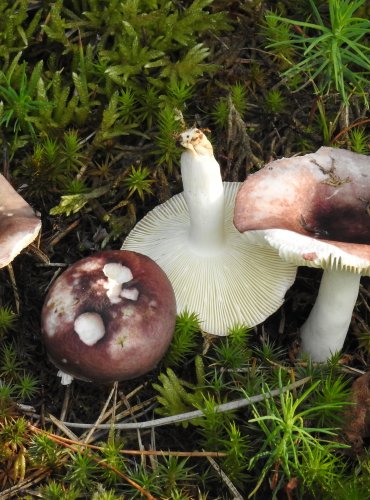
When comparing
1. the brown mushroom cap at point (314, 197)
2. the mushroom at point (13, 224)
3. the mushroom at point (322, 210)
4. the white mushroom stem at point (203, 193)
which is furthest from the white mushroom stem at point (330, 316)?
the mushroom at point (13, 224)

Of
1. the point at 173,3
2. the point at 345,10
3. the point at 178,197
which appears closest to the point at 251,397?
the point at 178,197

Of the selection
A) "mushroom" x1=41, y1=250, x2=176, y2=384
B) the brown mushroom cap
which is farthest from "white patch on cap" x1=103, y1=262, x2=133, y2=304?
the brown mushroom cap

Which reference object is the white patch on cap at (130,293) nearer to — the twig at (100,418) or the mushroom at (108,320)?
the mushroom at (108,320)

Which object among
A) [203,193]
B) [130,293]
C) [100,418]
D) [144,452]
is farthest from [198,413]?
[203,193]

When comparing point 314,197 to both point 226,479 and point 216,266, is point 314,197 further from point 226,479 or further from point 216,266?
point 226,479

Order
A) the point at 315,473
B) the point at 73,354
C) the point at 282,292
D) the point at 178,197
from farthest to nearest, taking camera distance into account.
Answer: the point at 178,197
the point at 282,292
the point at 73,354
the point at 315,473

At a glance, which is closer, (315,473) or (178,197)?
(315,473)

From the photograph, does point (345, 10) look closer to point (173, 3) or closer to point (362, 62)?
point (362, 62)
